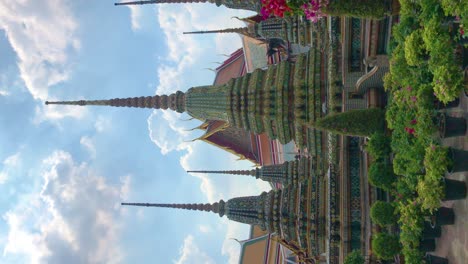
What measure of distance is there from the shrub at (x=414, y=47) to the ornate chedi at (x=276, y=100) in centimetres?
752

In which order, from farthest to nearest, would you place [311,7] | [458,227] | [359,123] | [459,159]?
[359,123] < [458,227] < [311,7] < [459,159]

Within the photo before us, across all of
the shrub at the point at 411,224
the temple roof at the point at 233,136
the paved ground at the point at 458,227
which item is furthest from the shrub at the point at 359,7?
the temple roof at the point at 233,136

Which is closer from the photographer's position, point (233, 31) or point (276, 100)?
point (276, 100)

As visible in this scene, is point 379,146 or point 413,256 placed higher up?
point 379,146

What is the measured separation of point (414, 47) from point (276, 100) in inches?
329

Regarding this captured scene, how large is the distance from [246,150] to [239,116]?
14136 mm

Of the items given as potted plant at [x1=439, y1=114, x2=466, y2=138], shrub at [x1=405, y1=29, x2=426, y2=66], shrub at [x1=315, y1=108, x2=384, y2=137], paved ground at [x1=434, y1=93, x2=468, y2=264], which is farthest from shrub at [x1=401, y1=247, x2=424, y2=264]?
shrub at [x1=405, y1=29, x2=426, y2=66]

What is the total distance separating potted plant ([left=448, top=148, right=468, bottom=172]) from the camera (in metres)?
8.95

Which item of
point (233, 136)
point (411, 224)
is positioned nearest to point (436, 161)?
point (411, 224)

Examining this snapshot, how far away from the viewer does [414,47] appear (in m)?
8.58

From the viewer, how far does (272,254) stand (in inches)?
1125

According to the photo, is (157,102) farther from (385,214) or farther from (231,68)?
(231,68)

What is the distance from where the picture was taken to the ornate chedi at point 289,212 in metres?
17.6

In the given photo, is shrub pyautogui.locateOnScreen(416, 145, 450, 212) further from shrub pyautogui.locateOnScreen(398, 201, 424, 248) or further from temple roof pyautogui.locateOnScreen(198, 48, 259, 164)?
temple roof pyautogui.locateOnScreen(198, 48, 259, 164)
